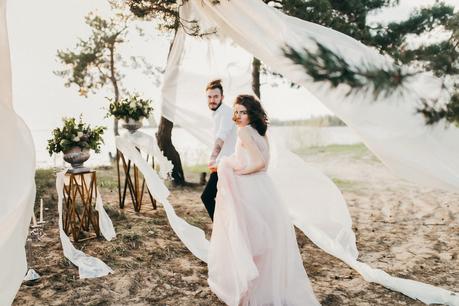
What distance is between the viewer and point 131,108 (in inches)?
237

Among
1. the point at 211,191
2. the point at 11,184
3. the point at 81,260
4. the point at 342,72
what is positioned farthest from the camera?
the point at 211,191

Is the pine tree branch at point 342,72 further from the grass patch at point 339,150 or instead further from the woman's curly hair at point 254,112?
the grass patch at point 339,150

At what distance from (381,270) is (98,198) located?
117 inches

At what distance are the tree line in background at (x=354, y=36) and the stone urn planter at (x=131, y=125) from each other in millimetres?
1250

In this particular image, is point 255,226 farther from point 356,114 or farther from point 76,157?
point 76,157

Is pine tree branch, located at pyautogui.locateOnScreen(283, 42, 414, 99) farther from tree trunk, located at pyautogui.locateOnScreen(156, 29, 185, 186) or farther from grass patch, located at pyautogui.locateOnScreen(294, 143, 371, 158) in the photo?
grass patch, located at pyautogui.locateOnScreen(294, 143, 371, 158)

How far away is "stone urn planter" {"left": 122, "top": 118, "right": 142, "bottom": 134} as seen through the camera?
597 cm

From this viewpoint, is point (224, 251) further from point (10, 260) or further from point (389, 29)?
point (389, 29)

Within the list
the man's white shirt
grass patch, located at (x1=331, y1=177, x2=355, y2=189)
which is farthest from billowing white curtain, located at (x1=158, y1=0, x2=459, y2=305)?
grass patch, located at (x1=331, y1=177, x2=355, y2=189)

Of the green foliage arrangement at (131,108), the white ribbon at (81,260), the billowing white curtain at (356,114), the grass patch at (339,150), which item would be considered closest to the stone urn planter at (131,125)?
the green foliage arrangement at (131,108)

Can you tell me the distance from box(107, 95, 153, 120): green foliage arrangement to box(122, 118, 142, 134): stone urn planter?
0.05m

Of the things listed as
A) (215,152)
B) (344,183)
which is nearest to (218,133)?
(215,152)

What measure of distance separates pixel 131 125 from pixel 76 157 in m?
1.22

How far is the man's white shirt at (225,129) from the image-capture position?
172 inches
